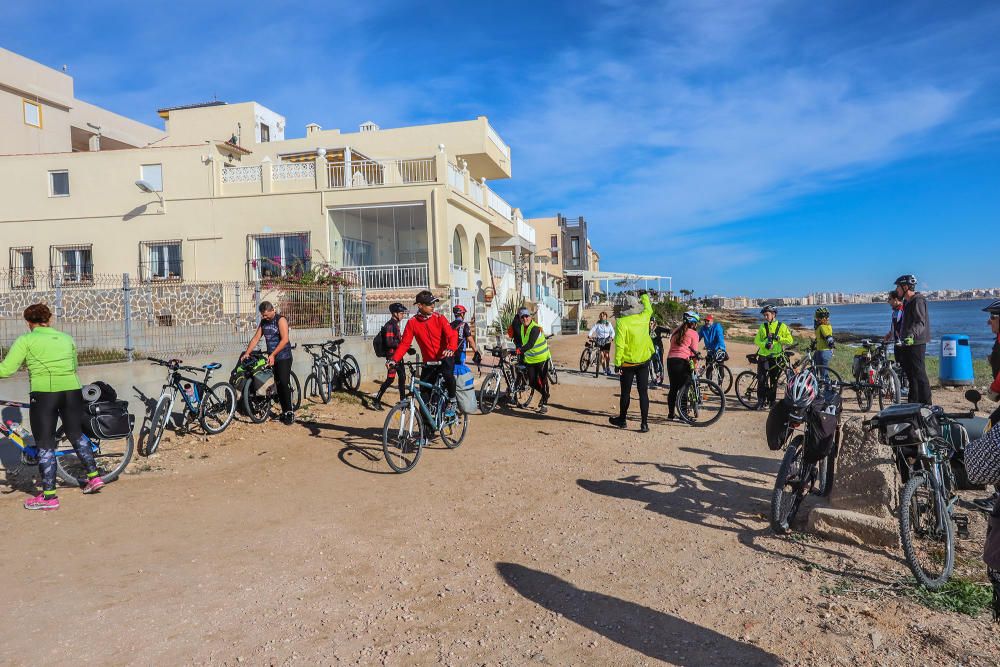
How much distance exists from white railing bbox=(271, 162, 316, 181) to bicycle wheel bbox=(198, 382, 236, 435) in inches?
521

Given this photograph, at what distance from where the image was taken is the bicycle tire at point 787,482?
191 inches

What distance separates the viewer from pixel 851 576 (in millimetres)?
4148

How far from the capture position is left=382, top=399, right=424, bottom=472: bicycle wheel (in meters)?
6.94

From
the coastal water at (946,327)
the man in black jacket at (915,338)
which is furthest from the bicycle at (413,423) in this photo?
the man in black jacket at (915,338)

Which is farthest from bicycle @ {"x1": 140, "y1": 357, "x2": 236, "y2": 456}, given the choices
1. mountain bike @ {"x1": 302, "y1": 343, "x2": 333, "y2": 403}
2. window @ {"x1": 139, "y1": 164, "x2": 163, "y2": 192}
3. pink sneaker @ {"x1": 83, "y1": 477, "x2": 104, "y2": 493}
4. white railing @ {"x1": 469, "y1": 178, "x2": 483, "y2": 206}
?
white railing @ {"x1": 469, "y1": 178, "x2": 483, "y2": 206}

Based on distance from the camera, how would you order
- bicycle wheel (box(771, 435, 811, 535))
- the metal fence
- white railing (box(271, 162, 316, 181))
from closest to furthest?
bicycle wheel (box(771, 435, 811, 535)), the metal fence, white railing (box(271, 162, 316, 181))

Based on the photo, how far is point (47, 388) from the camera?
5.77m

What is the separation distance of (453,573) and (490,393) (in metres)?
6.24

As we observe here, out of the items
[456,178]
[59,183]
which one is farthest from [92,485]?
[59,183]

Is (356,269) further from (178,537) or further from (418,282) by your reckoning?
(178,537)

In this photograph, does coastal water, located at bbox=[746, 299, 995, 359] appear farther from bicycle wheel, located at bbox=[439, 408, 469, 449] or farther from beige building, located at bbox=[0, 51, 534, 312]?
beige building, located at bbox=[0, 51, 534, 312]

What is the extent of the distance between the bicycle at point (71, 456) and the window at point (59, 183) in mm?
17890

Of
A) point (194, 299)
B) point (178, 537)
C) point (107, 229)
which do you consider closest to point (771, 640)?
point (178, 537)

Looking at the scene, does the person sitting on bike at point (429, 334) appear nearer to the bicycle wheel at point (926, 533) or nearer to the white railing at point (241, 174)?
the bicycle wheel at point (926, 533)
